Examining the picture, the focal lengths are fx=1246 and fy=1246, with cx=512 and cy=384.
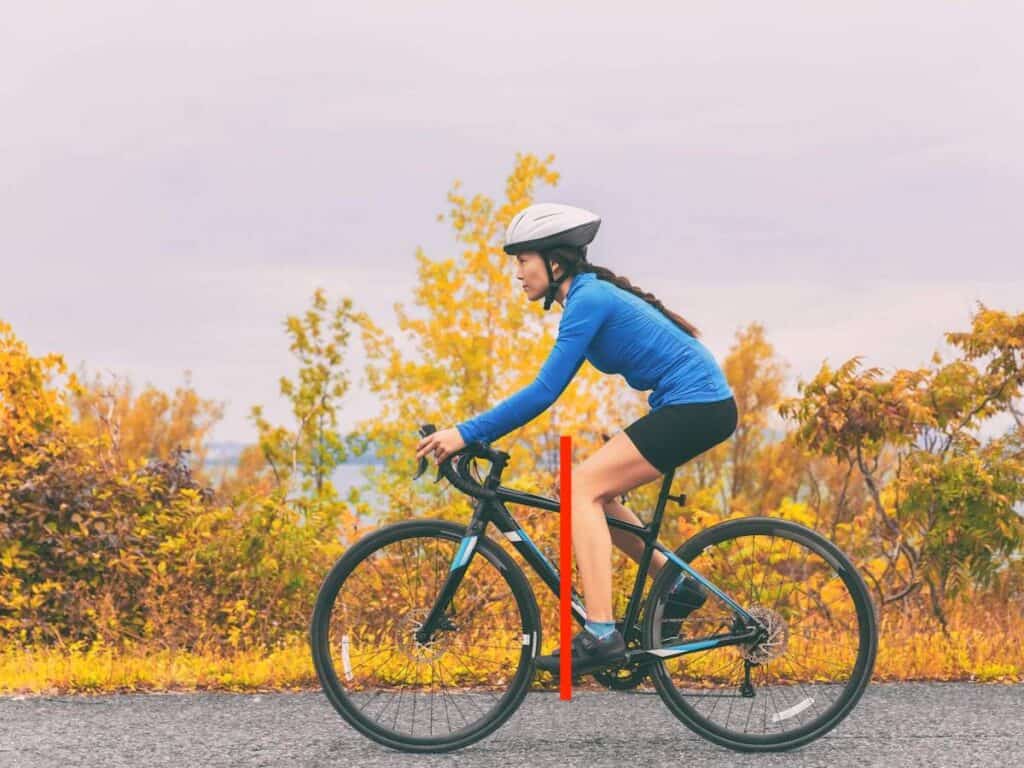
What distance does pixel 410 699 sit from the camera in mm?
5289

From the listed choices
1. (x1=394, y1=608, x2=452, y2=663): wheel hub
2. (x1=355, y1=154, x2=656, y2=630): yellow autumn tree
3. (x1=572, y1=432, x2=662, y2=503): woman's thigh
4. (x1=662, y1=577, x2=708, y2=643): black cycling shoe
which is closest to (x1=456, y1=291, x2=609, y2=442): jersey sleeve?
(x1=572, y1=432, x2=662, y2=503): woman's thigh

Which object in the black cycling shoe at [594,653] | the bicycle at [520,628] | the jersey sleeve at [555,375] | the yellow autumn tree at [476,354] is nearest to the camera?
the jersey sleeve at [555,375]

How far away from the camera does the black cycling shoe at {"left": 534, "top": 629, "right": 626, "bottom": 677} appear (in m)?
4.99

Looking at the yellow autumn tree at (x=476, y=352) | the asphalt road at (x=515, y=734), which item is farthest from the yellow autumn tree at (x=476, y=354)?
the asphalt road at (x=515, y=734)

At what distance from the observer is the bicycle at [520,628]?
510 cm

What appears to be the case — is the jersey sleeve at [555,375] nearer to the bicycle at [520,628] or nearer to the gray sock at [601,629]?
the bicycle at [520,628]

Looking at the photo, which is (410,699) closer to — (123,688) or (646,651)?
(646,651)

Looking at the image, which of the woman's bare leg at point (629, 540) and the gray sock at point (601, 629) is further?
the woman's bare leg at point (629, 540)

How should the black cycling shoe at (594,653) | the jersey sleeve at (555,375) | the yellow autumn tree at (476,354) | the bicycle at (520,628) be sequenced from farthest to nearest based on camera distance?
the yellow autumn tree at (476,354)
the bicycle at (520,628)
the black cycling shoe at (594,653)
the jersey sleeve at (555,375)

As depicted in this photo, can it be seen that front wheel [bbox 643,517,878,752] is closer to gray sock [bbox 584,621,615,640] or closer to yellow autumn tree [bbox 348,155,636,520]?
gray sock [bbox 584,621,615,640]

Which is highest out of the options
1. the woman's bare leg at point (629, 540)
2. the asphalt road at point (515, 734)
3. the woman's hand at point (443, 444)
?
the woman's hand at point (443, 444)

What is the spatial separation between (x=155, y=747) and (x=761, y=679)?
2551mm

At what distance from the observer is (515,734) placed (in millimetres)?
5355

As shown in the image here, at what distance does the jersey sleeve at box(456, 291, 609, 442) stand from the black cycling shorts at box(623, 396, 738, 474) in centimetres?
36
